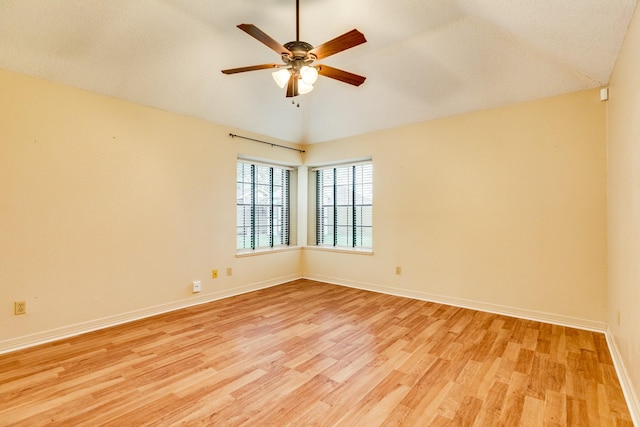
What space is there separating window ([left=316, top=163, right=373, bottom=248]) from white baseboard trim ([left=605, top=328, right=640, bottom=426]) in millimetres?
3100

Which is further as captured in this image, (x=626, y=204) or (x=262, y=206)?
(x=262, y=206)

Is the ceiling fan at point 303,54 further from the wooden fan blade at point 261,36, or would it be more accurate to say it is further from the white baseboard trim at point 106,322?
the white baseboard trim at point 106,322

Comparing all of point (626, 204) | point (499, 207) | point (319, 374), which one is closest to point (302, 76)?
point (319, 374)

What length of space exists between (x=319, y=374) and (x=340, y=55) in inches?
124

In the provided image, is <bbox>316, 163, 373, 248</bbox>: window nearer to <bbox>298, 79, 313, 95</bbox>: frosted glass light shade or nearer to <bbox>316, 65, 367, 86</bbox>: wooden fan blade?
<bbox>316, 65, 367, 86</bbox>: wooden fan blade

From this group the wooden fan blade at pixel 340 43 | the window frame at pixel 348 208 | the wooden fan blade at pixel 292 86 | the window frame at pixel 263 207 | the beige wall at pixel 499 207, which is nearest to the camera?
the wooden fan blade at pixel 340 43

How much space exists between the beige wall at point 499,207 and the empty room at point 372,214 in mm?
23

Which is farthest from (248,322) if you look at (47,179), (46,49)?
(46,49)

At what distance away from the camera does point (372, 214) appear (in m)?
4.81

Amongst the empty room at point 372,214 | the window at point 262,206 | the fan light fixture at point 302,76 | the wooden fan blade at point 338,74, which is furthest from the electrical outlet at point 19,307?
the wooden fan blade at point 338,74

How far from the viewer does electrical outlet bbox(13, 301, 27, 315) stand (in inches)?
109

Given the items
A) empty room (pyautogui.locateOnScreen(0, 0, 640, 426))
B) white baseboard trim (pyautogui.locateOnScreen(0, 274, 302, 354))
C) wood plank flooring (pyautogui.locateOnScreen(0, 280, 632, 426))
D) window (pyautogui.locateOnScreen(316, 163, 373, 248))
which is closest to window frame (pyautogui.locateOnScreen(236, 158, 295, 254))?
empty room (pyautogui.locateOnScreen(0, 0, 640, 426))

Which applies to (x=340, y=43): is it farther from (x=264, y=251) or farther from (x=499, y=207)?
(x=264, y=251)

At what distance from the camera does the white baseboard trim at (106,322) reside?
2.76 m
